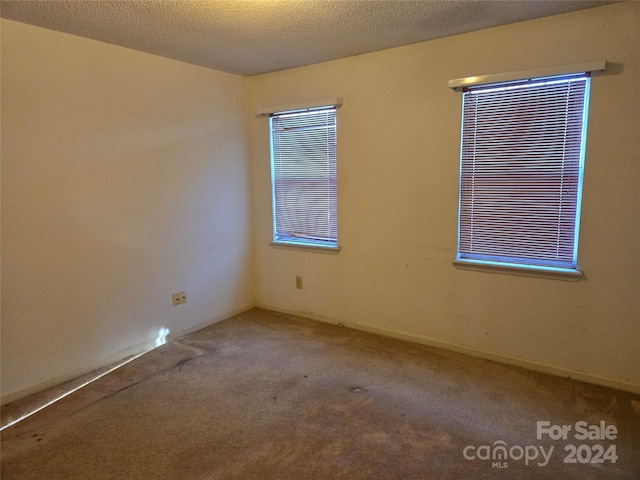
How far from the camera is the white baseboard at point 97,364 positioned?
2.52 metres

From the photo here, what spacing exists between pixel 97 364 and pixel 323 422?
70.6 inches

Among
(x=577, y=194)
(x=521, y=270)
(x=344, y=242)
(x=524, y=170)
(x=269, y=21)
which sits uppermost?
(x=269, y=21)

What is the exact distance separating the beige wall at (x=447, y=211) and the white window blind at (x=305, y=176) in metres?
0.12

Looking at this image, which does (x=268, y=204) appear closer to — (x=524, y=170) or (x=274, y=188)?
(x=274, y=188)

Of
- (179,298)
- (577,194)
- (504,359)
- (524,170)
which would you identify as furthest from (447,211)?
(179,298)

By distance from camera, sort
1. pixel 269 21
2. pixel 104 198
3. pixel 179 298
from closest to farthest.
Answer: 1. pixel 269 21
2. pixel 104 198
3. pixel 179 298

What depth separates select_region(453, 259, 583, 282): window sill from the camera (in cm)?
259

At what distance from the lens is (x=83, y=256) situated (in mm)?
2789

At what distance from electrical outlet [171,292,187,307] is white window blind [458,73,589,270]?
243cm

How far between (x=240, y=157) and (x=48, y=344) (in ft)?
7.41

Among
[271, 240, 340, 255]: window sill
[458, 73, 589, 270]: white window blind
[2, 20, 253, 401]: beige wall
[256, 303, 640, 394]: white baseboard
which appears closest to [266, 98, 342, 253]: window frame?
[271, 240, 340, 255]: window sill

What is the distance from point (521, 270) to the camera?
275cm

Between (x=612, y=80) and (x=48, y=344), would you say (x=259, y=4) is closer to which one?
(x=612, y=80)

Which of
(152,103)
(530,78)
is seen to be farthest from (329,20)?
(152,103)
